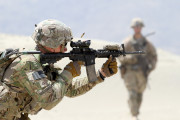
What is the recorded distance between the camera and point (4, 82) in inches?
175

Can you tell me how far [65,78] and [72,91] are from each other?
689mm

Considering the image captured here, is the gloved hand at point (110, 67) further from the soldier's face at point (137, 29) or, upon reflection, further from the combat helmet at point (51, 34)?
the soldier's face at point (137, 29)

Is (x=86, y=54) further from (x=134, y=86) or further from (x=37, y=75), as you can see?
(x=134, y=86)

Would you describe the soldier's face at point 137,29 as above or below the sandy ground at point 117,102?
above

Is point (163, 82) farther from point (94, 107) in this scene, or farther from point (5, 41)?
point (5, 41)

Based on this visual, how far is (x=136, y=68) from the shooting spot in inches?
473

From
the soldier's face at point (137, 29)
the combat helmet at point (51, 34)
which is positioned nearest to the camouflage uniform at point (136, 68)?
the soldier's face at point (137, 29)

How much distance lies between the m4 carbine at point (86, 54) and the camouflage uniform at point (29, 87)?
13cm

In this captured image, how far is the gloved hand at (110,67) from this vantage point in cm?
486

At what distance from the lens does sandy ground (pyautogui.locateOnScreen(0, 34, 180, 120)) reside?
14.8 m

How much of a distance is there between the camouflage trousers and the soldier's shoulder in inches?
306

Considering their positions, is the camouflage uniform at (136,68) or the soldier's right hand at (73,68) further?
the camouflage uniform at (136,68)

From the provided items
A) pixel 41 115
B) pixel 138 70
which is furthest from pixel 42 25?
pixel 41 115

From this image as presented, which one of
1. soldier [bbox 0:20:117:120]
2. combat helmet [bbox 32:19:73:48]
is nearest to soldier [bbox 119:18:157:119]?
soldier [bbox 0:20:117:120]
